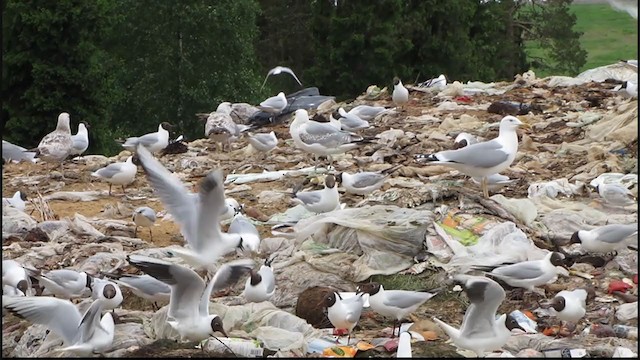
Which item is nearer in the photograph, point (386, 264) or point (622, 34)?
point (386, 264)

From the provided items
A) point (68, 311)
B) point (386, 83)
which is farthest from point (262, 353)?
point (386, 83)

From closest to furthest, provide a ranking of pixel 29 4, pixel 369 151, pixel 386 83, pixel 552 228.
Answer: pixel 552 228, pixel 369 151, pixel 29 4, pixel 386 83

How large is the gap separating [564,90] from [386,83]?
8.56m

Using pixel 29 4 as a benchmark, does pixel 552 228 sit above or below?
below

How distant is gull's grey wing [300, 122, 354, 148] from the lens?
9430mm

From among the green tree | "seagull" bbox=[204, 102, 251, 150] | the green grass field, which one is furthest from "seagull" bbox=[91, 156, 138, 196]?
the green grass field

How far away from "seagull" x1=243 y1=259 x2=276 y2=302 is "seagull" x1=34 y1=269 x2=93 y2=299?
3.02 ft

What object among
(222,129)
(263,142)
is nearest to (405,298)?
(263,142)

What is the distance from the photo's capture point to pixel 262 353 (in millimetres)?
5379

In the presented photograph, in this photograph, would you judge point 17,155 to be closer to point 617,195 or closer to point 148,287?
point 148,287

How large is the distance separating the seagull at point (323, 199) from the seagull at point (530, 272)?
6.40 feet

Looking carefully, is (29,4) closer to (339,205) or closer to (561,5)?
(339,205)

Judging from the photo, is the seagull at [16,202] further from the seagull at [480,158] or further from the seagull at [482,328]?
the seagull at [482,328]

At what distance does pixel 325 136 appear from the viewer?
31.0 feet
